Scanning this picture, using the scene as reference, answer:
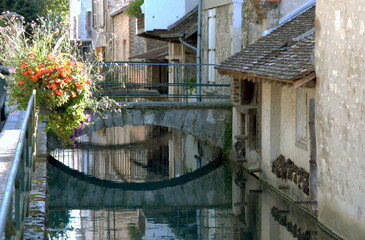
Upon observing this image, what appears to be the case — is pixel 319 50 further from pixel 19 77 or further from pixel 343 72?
pixel 19 77

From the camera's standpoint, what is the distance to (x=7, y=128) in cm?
921

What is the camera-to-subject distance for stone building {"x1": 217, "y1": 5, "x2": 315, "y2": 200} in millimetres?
11969

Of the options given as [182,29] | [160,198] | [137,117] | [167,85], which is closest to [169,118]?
[137,117]

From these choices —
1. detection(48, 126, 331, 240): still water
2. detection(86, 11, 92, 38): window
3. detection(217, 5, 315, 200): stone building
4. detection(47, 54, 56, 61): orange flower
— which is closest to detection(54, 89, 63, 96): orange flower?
detection(47, 54, 56, 61): orange flower

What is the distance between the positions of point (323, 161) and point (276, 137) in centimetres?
366

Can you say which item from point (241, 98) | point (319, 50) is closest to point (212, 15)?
point (241, 98)

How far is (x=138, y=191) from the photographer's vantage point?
51.1 ft

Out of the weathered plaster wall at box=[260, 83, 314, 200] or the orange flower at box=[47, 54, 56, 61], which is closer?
the orange flower at box=[47, 54, 56, 61]

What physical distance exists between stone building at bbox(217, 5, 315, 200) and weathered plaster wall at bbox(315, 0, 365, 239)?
54 cm

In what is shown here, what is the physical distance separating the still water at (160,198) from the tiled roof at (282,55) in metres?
2.18

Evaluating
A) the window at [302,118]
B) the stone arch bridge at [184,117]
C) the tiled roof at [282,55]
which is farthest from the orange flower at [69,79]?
the stone arch bridge at [184,117]

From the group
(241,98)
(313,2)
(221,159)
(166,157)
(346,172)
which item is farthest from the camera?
(166,157)

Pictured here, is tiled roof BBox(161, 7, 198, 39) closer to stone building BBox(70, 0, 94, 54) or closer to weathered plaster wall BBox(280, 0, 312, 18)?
weathered plaster wall BBox(280, 0, 312, 18)

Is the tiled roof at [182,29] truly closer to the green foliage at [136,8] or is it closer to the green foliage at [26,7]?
the green foliage at [136,8]
